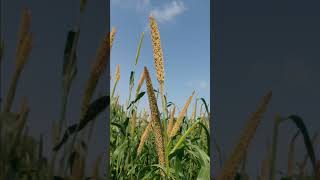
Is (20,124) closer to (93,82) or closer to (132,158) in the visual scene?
(93,82)

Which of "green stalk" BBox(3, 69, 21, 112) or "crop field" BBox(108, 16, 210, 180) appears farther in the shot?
"crop field" BBox(108, 16, 210, 180)

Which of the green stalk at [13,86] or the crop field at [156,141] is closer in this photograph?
the green stalk at [13,86]
